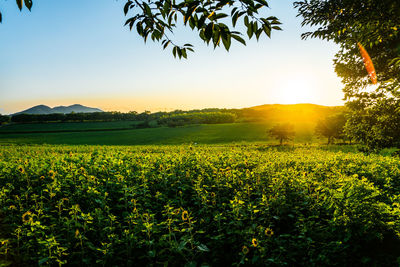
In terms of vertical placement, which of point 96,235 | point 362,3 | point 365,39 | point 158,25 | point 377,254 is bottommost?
point 377,254

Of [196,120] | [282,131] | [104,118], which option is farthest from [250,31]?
[104,118]

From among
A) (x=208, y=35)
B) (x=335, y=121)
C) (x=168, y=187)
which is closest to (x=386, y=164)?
(x=168, y=187)

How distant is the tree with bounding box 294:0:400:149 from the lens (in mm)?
9250

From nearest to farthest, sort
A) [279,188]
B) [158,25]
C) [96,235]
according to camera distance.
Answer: [158,25]
[96,235]
[279,188]

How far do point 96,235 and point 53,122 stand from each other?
111 meters

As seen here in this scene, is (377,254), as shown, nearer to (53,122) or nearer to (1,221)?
(1,221)

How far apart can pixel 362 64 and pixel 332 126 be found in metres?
35.8

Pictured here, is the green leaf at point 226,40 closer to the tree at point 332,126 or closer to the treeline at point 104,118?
the tree at point 332,126

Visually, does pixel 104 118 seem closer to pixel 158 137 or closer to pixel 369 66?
pixel 158 137

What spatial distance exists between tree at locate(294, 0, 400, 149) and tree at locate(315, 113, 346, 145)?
3524 cm

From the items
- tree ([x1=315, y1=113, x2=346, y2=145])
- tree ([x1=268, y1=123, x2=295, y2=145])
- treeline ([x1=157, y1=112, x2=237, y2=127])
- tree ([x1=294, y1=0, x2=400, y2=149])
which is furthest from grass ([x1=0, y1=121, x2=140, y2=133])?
tree ([x1=294, y1=0, x2=400, y2=149])

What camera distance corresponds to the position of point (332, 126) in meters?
46.0

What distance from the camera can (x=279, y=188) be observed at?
5.64 metres

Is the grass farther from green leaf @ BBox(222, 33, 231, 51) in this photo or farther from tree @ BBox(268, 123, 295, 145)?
green leaf @ BBox(222, 33, 231, 51)
